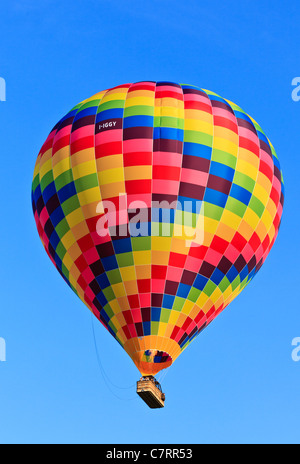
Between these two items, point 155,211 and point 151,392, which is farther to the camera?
point 155,211

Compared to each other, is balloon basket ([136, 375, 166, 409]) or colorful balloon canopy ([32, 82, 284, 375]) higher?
colorful balloon canopy ([32, 82, 284, 375])

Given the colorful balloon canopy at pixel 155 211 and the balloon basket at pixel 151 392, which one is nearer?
the balloon basket at pixel 151 392

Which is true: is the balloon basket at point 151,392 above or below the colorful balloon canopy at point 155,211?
below

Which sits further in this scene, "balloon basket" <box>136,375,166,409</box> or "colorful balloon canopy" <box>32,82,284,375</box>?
"colorful balloon canopy" <box>32,82,284,375</box>

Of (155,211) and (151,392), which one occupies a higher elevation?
(155,211)

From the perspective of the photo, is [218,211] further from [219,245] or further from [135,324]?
[135,324]
